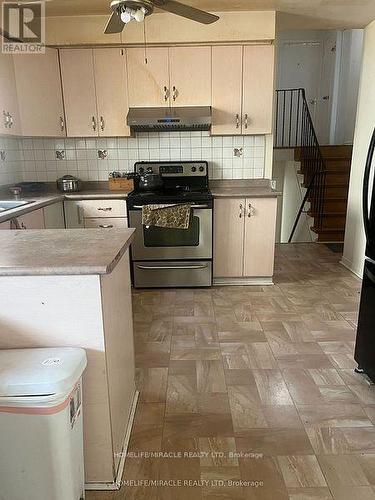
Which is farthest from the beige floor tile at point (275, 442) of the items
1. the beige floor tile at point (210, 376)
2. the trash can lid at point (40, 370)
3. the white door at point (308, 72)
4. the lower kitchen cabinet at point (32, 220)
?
the white door at point (308, 72)

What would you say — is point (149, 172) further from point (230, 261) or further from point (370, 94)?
point (370, 94)

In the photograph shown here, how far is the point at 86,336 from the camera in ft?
4.16

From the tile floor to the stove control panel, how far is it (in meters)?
1.36

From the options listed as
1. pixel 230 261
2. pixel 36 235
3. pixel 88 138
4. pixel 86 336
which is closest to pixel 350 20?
pixel 230 261

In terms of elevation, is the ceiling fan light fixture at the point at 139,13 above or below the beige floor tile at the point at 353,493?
above

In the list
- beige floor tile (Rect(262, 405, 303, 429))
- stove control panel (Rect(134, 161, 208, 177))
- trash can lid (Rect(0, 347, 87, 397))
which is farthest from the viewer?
stove control panel (Rect(134, 161, 208, 177))

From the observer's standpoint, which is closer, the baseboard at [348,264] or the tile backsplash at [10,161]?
the tile backsplash at [10,161]

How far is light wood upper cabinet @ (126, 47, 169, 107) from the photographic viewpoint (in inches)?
132

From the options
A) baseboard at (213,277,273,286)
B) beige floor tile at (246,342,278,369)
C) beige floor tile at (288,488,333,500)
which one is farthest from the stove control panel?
beige floor tile at (288,488,333,500)

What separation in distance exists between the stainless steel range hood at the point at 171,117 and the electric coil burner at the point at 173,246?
636mm

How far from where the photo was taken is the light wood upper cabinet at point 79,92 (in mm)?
3387

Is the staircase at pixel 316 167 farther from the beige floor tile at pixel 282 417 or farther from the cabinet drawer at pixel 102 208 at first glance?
the beige floor tile at pixel 282 417

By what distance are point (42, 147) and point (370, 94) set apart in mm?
3356

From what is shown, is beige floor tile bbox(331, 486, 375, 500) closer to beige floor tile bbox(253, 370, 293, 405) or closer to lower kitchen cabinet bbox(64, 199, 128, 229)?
beige floor tile bbox(253, 370, 293, 405)
